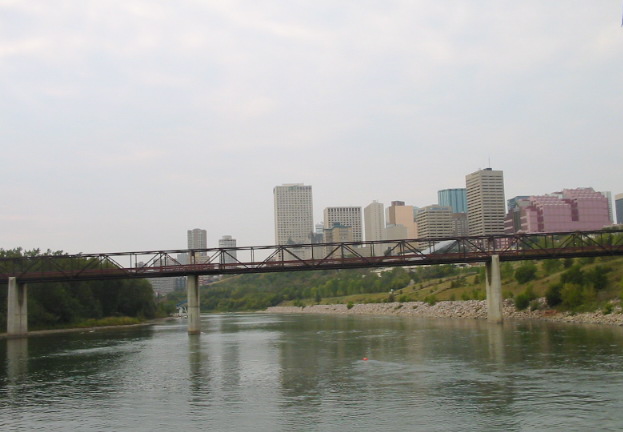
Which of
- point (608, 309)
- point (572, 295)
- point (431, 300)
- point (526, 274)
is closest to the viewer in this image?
point (608, 309)

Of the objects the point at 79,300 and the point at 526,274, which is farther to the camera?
the point at 79,300

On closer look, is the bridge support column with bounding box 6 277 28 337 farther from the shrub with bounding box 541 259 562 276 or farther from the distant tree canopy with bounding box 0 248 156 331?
the shrub with bounding box 541 259 562 276

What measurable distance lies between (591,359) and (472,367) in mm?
8979

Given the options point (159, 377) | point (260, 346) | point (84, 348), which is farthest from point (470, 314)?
point (159, 377)

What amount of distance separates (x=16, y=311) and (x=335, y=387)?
84523 mm

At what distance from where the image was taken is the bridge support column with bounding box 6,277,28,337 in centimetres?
10325

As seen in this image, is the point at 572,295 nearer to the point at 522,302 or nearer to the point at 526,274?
the point at 522,302

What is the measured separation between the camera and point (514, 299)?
107375 mm

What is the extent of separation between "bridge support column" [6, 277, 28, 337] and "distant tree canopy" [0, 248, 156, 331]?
4359 mm

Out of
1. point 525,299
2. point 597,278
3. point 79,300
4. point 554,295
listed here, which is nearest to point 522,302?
point 525,299

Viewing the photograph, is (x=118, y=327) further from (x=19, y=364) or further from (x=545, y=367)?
(x=545, y=367)

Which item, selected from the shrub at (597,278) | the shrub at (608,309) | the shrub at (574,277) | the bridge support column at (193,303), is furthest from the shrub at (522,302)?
the bridge support column at (193,303)

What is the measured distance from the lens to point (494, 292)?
9388 cm

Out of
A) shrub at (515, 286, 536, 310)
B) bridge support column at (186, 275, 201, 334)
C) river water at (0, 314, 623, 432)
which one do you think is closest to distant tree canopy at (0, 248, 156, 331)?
bridge support column at (186, 275, 201, 334)
